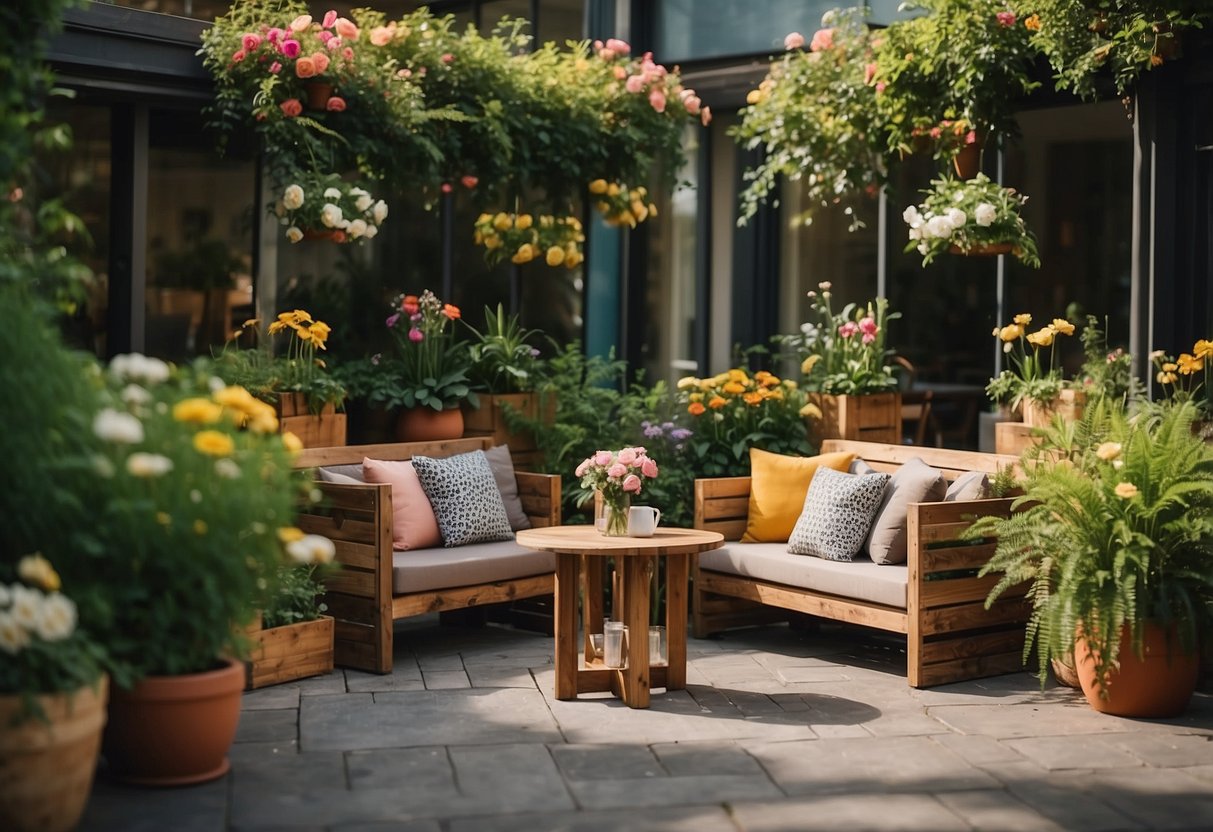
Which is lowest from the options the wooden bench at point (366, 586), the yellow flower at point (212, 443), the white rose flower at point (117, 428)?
the wooden bench at point (366, 586)

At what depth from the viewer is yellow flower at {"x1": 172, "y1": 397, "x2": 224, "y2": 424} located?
3.88 metres

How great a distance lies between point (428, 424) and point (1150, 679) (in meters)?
3.57

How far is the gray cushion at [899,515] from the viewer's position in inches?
239

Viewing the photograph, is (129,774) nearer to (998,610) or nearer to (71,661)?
(71,661)

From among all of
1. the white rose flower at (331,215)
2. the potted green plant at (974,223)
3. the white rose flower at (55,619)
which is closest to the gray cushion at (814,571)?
the potted green plant at (974,223)

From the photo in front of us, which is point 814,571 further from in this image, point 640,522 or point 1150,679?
point 1150,679

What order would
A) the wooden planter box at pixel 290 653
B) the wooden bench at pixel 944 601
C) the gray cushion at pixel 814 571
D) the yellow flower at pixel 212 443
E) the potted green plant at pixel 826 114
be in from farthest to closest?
1. the potted green plant at pixel 826 114
2. the gray cushion at pixel 814 571
3. the wooden bench at pixel 944 601
4. the wooden planter box at pixel 290 653
5. the yellow flower at pixel 212 443

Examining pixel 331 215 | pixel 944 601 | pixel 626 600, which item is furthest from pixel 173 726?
pixel 331 215

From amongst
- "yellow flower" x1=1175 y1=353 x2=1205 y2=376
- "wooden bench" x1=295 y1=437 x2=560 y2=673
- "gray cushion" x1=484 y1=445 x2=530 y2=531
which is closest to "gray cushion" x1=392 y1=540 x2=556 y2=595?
"wooden bench" x1=295 y1=437 x2=560 y2=673

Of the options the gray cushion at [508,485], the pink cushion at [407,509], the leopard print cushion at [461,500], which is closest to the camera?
the pink cushion at [407,509]

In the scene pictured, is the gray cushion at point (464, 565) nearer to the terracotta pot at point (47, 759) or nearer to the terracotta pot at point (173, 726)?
the terracotta pot at point (173, 726)

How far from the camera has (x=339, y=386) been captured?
22.1ft

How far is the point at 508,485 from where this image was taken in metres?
6.86

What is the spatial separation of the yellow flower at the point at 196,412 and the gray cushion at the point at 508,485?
288 cm
